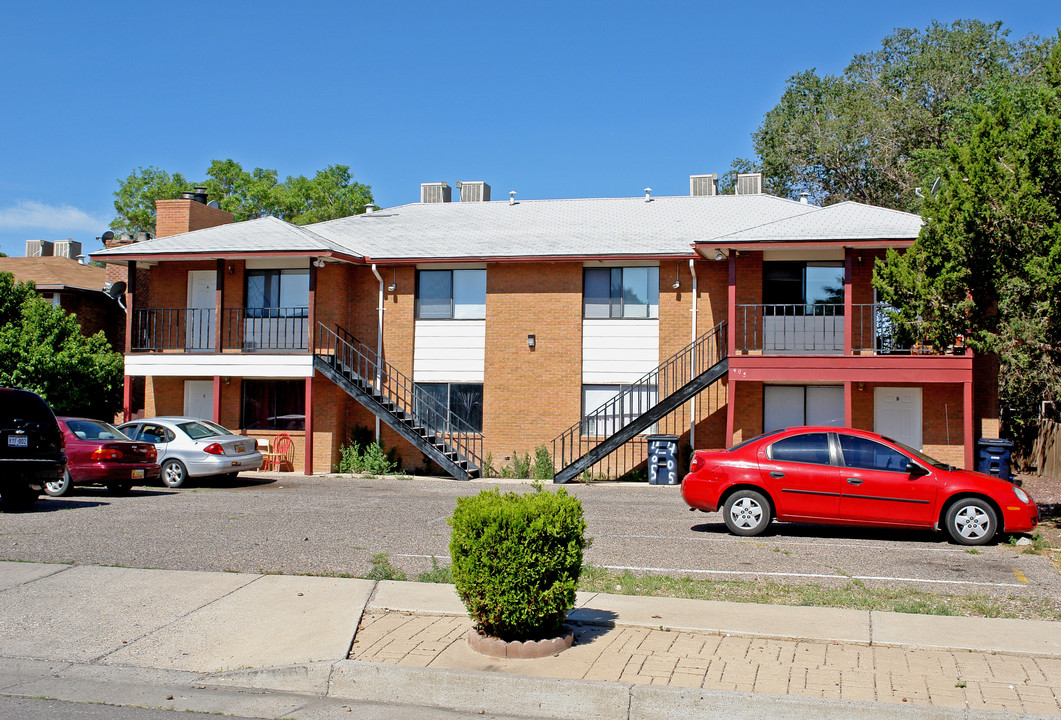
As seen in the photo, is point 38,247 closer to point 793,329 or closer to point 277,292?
point 277,292

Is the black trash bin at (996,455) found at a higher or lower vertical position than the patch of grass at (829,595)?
higher

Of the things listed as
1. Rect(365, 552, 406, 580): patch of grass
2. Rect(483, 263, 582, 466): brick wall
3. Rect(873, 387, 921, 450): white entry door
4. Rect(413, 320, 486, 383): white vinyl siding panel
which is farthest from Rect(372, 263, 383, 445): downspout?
Rect(365, 552, 406, 580): patch of grass

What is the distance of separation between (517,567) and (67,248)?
40.9 metres

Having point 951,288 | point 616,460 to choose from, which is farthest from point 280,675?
point 616,460

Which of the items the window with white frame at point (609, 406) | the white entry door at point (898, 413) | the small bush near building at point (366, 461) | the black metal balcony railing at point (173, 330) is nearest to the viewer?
the white entry door at point (898, 413)

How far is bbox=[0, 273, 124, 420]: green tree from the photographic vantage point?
24.2m

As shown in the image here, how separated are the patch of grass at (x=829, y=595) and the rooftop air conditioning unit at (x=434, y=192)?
2320cm

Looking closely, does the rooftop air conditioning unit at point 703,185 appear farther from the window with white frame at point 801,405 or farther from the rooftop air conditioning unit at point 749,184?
the window with white frame at point 801,405

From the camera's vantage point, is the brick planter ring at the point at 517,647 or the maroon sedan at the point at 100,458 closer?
the brick planter ring at the point at 517,647

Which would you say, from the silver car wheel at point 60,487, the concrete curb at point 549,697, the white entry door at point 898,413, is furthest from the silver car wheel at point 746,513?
the silver car wheel at point 60,487

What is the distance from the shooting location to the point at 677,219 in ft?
85.8

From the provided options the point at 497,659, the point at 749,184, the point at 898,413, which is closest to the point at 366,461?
the point at 898,413

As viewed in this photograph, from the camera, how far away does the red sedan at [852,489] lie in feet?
40.7

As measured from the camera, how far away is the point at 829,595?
9.11 m
